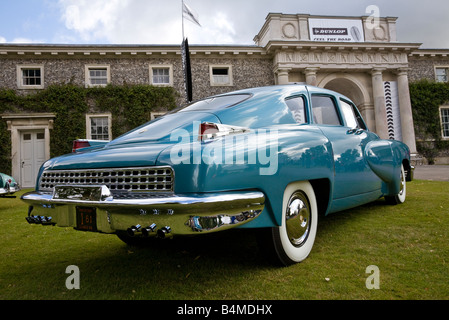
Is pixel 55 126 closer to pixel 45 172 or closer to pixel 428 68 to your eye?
pixel 45 172

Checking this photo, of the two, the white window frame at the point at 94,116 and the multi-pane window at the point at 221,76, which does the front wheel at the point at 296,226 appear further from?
the multi-pane window at the point at 221,76

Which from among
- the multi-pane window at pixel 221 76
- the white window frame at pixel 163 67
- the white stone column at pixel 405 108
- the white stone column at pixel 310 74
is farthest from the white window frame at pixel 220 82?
the white stone column at pixel 405 108

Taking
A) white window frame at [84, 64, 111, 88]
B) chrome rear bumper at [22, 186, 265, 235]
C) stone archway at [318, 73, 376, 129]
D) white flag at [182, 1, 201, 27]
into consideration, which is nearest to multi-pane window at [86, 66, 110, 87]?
white window frame at [84, 64, 111, 88]

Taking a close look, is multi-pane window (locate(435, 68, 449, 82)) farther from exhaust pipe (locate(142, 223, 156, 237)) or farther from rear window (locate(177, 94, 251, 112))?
exhaust pipe (locate(142, 223, 156, 237))

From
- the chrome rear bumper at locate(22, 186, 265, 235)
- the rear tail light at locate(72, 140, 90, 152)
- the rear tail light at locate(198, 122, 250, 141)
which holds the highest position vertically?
the rear tail light at locate(72, 140, 90, 152)

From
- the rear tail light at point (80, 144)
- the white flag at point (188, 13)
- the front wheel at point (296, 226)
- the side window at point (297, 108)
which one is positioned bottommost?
the front wheel at point (296, 226)

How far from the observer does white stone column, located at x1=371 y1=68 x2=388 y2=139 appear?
17.4 metres

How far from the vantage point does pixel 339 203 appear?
113 inches

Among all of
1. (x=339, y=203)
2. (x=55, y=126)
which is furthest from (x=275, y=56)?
(x=339, y=203)

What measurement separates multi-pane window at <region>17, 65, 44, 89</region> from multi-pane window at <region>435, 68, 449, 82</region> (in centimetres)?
2351

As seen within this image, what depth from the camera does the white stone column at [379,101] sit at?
1744cm

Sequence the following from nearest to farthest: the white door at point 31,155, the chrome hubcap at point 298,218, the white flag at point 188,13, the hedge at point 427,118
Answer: the chrome hubcap at point 298,218
the white flag at point 188,13
the white door at point 31,155
the hedge at point 427,118

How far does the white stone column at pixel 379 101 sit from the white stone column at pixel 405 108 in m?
1.09
